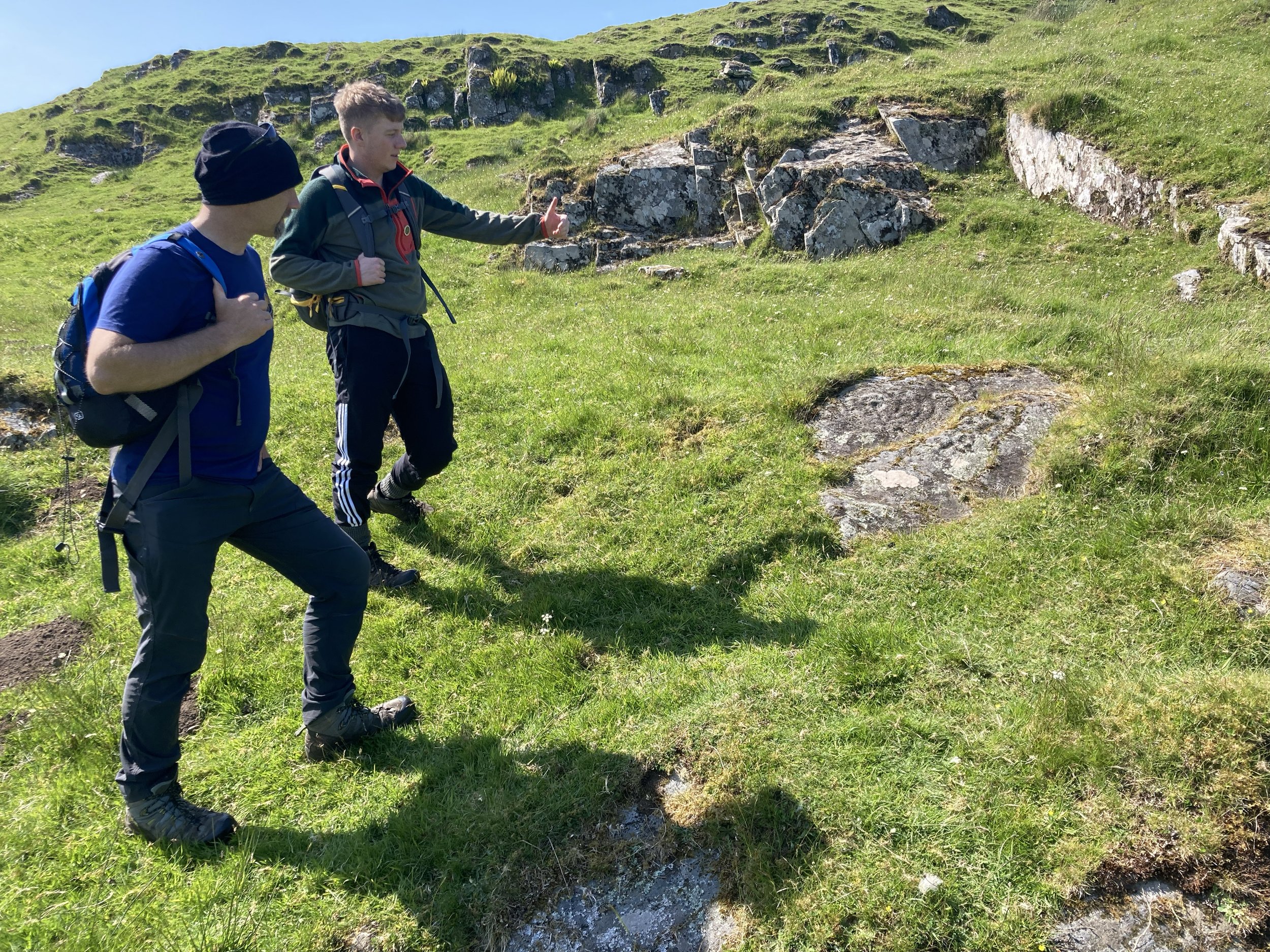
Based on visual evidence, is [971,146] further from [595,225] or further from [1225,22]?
[1225,22]

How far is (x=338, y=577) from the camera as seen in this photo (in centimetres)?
400

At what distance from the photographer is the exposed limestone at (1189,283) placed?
10320 millimetres

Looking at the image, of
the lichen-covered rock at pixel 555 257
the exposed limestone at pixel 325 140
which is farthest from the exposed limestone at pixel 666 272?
the exposed limestone at pixel 325 140

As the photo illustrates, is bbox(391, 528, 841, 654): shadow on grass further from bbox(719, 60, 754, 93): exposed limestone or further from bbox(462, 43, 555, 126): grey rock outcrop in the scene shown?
bbox(462, 43, 555, 126): grey rock outcrop

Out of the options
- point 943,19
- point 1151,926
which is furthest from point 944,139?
point 943,19

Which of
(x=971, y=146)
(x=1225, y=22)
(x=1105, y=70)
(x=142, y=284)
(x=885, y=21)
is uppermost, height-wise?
(x=885, y=21)

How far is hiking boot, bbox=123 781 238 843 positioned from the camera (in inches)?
144

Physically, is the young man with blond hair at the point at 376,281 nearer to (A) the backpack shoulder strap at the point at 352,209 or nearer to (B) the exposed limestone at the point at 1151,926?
(A) the backpack shoulder strap at the point at 352,209

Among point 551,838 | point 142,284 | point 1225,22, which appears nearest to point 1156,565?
point 551,838

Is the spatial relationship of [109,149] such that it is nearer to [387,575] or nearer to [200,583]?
[387,575]

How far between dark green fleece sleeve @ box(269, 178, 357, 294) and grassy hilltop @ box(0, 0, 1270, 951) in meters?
2.53

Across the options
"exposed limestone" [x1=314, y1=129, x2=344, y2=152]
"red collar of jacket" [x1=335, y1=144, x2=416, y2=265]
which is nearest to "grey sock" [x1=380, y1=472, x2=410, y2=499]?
"red collar of jacket" [x1=335, y1=144, x2=416, y2=265]

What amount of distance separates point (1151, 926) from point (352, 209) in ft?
19.4

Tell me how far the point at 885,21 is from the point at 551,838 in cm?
5062
